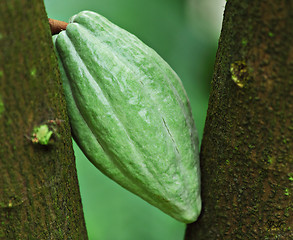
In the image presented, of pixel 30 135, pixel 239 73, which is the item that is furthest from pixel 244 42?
pixel 30 135

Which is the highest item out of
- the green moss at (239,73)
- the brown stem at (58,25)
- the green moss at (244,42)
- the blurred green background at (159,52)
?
the green moss at (244,42)

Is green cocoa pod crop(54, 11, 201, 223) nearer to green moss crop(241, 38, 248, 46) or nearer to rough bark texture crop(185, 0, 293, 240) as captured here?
rough bark texture crop(185, 0, 293, 240)

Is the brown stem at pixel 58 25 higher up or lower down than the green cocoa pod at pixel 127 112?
higher up

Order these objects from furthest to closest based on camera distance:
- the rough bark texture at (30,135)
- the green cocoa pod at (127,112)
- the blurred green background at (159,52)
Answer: the blurred green background at (159,52) < the green cocoa pod at (127,112) < the rough bark texture at (30,135)

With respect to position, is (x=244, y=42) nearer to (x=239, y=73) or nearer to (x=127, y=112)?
(x=239, y=73)

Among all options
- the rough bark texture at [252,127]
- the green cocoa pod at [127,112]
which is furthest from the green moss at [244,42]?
the green cocoa pod at [127,112]

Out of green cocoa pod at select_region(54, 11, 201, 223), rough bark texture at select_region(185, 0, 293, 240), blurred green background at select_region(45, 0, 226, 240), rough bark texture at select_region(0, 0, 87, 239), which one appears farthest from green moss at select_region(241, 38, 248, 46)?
blurred green background at select_region(45, 0, 226, 240)

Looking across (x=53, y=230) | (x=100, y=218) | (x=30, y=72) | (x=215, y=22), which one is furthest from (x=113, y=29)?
(x=215, y=22)

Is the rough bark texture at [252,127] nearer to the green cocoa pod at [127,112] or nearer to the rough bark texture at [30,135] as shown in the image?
the green cocoa pod at [127,112]
